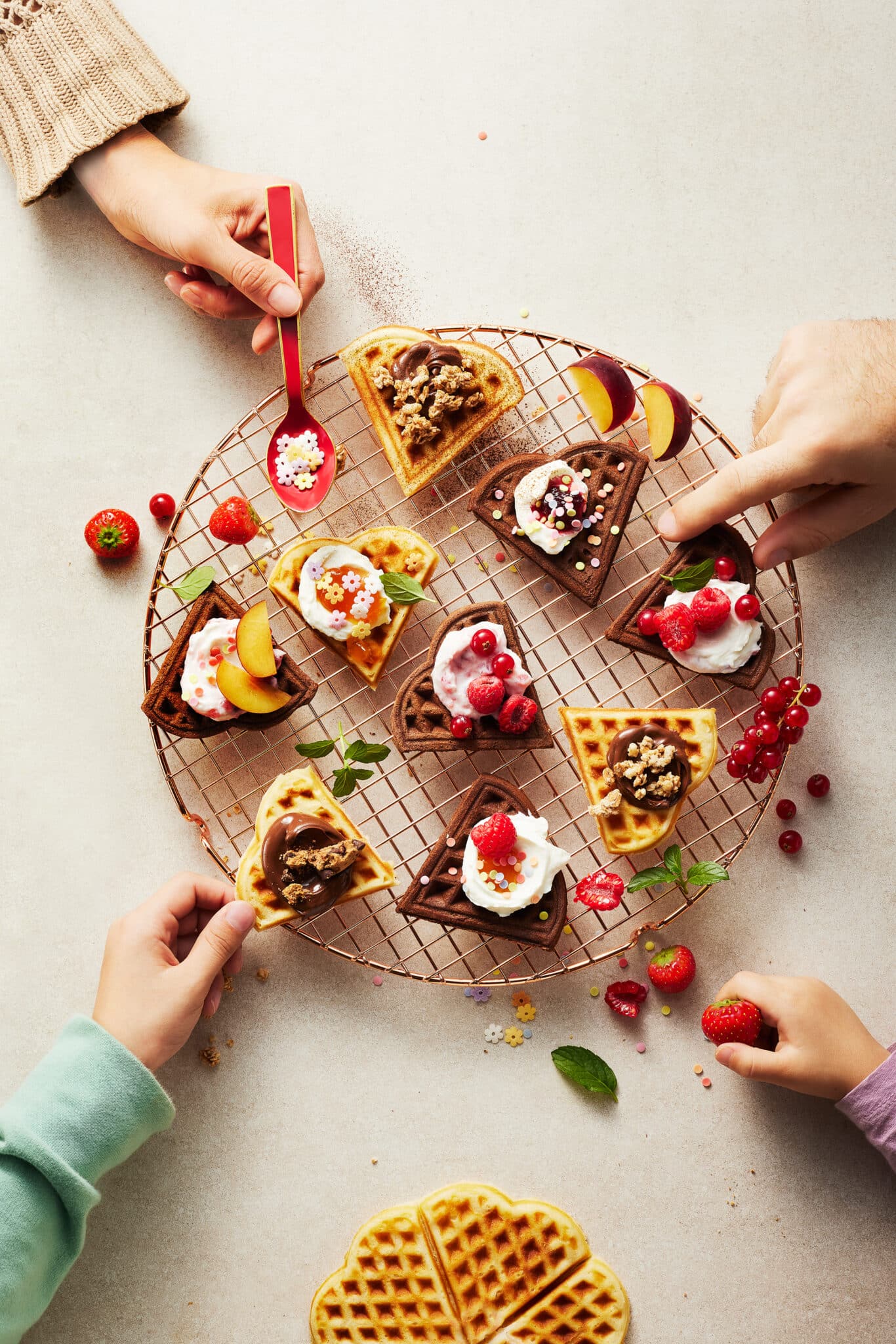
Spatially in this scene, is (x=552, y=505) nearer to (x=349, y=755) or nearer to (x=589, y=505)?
(x=589, y=505)

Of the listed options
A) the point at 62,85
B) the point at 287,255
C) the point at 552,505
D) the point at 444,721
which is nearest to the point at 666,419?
the point at 552,505

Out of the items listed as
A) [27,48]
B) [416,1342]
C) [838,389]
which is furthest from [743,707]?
[27,48]

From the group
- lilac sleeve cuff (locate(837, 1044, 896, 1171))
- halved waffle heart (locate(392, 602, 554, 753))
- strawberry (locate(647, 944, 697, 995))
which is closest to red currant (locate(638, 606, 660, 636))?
halved waffle heart (locate(392, 602, 554, 753))

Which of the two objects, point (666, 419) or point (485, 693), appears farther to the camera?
point (666, 419)

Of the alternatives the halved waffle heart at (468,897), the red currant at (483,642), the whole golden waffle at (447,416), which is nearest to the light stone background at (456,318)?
the whole golden waffle at (447,416)

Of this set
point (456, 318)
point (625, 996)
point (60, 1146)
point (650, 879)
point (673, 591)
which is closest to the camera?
point (60, 1146)

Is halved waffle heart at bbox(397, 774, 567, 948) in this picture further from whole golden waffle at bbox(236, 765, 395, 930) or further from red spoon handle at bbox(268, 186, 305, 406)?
red spoon handle at bbox(268, 186, 305, 406)
